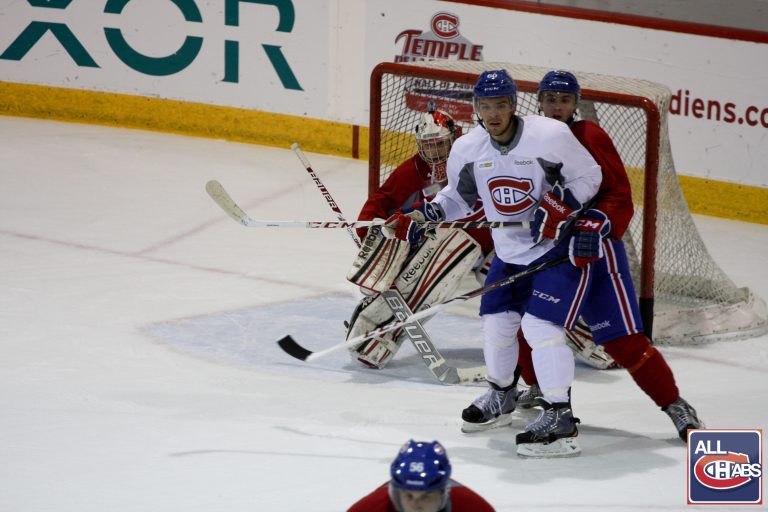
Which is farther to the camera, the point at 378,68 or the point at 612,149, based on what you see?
the point at 378,68

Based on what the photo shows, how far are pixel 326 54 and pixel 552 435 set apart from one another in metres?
3.71

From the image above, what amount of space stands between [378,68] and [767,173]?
1896 millimetres

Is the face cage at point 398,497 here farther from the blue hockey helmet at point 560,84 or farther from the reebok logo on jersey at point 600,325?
the blue hockey helmet at point 560,84


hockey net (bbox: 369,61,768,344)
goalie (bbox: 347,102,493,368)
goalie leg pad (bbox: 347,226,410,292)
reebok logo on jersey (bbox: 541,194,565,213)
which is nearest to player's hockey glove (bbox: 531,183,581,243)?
reebok logo on jersey (bbox: 541,194,565,213)

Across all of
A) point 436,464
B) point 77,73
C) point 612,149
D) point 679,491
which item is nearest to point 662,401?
point 679,491

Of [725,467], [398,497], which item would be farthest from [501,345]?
[398,497]

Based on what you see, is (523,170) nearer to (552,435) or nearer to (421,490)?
(552,435)

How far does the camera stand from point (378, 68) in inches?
202

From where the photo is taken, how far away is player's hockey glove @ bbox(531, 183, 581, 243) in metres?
3.57

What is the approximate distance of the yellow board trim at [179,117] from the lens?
7.14 m

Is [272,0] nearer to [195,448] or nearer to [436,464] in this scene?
[195,448]

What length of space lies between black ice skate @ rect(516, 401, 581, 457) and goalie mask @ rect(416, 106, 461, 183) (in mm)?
1000

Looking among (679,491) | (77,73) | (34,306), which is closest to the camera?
(679,491)

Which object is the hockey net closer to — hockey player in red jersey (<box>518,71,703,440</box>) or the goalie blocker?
the goalie blocker
